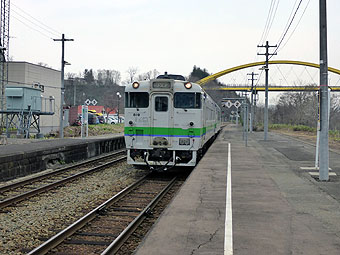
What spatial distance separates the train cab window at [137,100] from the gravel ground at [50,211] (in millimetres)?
2506

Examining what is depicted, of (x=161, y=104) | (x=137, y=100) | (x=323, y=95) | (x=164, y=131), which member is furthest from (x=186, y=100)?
(x=323, y=95)

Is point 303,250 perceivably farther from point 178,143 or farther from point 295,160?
point 295,160

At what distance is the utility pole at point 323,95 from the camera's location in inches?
423

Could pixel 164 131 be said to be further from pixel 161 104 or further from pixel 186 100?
pixel 186 100

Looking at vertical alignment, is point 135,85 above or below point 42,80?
below

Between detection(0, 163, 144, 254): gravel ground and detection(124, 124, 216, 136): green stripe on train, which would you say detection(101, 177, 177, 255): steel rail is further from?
detection(124, 124, 216, 136): green stripe on train

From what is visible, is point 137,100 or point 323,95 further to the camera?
point 137,100

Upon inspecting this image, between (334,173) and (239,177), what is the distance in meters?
3.36

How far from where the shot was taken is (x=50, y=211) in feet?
27.0

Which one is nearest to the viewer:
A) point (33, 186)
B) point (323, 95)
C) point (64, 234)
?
point (64, 234)

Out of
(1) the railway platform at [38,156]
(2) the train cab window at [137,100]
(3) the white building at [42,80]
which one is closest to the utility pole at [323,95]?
(2) the train cab window at [137,100]

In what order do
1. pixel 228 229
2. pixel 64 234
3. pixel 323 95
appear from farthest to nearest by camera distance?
pixel 323 95, pixel 64 234, pixel 228 229

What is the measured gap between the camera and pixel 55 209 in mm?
8430

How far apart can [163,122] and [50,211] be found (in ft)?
17.5
